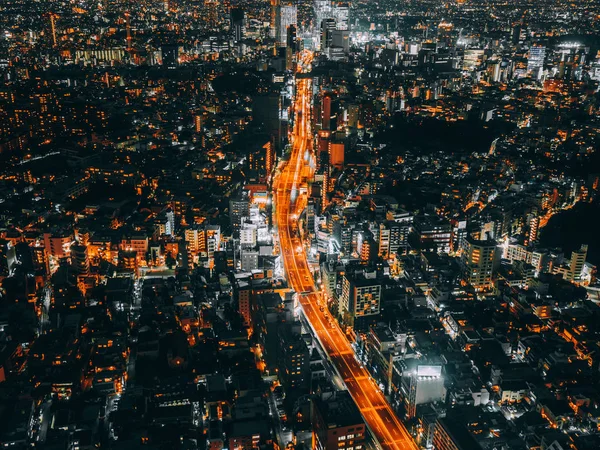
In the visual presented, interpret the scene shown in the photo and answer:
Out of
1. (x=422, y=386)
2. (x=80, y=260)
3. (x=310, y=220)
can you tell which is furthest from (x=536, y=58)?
(x=422, y=386)

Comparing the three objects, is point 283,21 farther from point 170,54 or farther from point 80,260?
point 80,260

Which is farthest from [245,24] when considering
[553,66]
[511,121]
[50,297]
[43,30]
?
[50,297]

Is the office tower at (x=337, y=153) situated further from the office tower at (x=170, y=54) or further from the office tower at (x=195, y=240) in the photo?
the office tower at (x=170, y=54)

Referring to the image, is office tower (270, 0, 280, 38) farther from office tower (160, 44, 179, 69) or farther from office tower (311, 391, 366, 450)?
office tower (311, 391, 366, 450)

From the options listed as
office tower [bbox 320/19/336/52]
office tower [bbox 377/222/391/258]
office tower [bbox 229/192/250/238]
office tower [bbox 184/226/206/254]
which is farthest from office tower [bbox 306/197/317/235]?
office tower [bbox 320/19/336/52]

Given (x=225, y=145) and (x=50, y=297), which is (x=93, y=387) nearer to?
(x=50, y=297)

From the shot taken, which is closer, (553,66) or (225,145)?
(225,145)

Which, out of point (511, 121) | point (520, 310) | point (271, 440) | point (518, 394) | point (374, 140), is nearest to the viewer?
point (271, 440)
